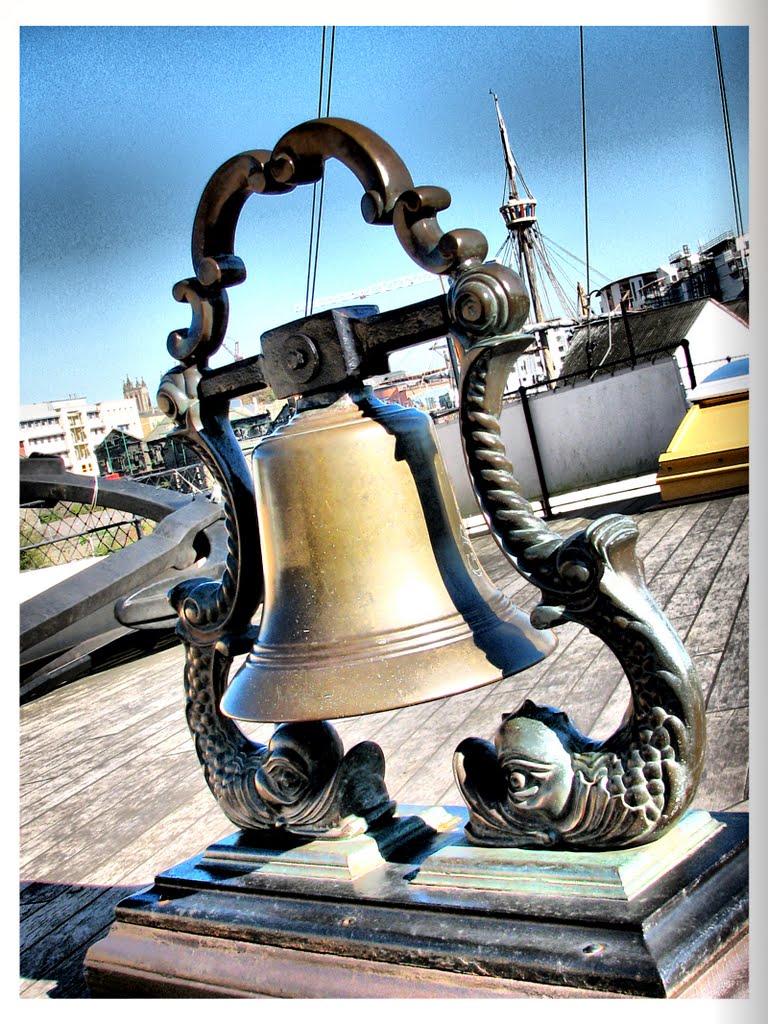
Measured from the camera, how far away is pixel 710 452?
576 cm

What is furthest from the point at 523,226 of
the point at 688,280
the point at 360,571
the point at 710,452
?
the point at 360,571

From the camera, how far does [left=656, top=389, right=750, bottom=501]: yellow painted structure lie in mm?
5715

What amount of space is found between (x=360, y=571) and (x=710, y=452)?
4.83 meters

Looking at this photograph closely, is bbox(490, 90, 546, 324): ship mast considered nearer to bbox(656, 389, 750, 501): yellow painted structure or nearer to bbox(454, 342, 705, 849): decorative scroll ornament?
bbox(656, 389, 750, 501): yellow painted structure

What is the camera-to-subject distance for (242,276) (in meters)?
1.51

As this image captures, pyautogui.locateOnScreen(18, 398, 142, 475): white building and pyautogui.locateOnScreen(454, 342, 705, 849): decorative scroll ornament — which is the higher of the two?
pyautogui.locateOnScreen(18, 398, 142, 475): white building

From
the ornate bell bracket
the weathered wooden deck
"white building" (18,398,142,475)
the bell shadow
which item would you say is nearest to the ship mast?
"white building" (18,398,142,475)

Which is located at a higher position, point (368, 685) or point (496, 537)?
point (496, 537)

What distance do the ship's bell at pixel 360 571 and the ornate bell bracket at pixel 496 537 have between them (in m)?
0.08

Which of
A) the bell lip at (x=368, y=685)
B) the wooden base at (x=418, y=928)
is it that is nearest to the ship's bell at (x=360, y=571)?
the bell lip at (x=368, y=685)

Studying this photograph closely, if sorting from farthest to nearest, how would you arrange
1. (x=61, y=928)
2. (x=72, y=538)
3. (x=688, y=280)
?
(x=688, y=280) → (x=72, y=538) → (x=61, y=928)

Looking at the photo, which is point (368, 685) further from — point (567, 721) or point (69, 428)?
point (69, 428)
